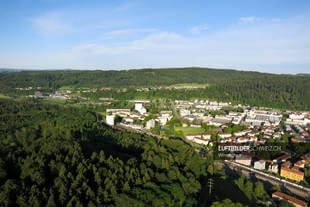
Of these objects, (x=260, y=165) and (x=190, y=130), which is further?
(x=190, y=130)

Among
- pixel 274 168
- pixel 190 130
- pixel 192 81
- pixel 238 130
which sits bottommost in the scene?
pixel 274 168

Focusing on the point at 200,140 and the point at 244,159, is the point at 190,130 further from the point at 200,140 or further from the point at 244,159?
the point at 244,159

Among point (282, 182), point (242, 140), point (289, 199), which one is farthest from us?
point (242, 140)

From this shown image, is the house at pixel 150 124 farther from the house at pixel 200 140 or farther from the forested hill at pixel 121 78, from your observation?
the forested hill at pixel 121 78

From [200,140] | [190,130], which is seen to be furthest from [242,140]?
[190,130]

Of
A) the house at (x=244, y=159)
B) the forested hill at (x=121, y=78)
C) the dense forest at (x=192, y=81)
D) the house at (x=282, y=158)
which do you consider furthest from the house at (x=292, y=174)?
the forested hill at (x=121, y=78)

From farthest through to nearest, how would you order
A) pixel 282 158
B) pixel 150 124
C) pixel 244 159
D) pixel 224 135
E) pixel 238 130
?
1. pixel 150 124
2. pixel 238 130
3. pixel 224 135
4. pixel 282 158
5. pixel 244 159

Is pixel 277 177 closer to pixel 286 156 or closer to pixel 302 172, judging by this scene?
pixel 302 172
